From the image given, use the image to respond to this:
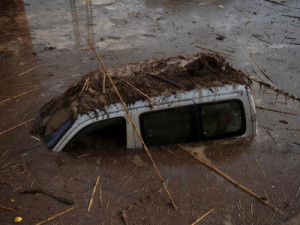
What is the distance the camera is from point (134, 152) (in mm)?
5020

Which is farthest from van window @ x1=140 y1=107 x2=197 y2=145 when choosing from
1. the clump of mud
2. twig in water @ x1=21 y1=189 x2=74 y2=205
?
twig in water @ x1=21 y1=189 x2=74 y2=205

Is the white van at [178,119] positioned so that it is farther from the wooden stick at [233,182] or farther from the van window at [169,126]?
the wooden stick at [233,182]

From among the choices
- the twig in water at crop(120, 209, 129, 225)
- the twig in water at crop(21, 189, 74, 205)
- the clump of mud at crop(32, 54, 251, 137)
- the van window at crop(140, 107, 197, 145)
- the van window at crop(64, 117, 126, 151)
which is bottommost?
the twig in water at crop(120, 209, 129, 225)

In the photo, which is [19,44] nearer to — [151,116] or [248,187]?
[151,116]

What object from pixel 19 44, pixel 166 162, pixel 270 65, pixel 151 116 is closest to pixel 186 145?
pixel 166 162

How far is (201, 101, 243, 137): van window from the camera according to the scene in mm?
4820

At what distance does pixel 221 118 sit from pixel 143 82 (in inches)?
58.4

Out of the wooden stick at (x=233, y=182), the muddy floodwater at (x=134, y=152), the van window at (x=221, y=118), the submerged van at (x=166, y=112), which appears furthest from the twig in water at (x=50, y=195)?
the van window at (x=221, y=118)

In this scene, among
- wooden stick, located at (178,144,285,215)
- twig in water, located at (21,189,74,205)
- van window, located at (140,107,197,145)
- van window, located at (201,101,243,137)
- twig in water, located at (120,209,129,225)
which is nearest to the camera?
twig in water, located at (120,209,129,225)

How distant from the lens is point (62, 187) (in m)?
4.58

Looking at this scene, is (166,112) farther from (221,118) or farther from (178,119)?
(221,118)

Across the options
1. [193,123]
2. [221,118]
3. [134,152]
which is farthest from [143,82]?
[221,118]

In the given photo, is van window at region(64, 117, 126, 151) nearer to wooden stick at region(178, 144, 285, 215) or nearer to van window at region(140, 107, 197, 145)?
van window at region(140, 107, 197, 145)

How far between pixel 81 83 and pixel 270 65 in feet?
22.5
